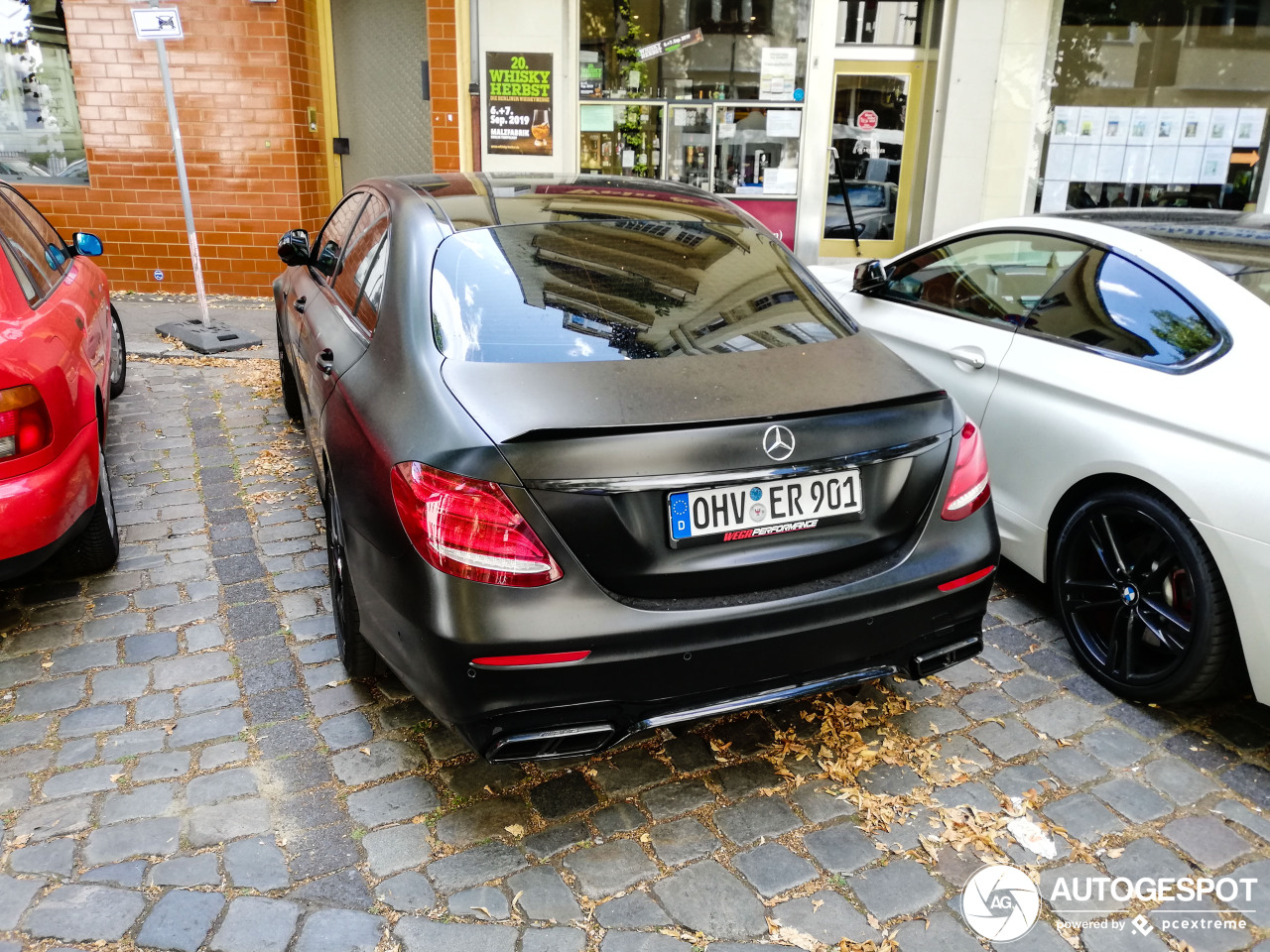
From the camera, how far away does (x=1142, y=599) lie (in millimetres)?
3342

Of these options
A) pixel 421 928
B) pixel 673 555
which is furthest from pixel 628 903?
pixel 673 555

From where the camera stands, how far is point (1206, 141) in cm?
1035

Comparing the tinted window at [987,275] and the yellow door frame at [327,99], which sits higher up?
the yellow door frame at [327,99]

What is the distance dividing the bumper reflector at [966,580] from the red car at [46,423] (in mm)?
3039

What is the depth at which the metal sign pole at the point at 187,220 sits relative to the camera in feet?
24.0

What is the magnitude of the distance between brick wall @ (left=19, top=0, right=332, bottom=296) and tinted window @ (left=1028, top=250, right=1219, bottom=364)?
813cm

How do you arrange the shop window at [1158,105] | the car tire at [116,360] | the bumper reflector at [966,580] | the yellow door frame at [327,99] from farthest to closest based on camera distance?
the yellow door frame at [327,99] < the shop window at [1158,105] < the car tire at [116,360] < the bumper reflector at [966,580]

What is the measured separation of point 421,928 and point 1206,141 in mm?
11250

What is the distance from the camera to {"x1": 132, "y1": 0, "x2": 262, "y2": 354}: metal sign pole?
7.33 m

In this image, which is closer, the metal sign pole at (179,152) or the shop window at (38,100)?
the metal sign pole at (179,152)

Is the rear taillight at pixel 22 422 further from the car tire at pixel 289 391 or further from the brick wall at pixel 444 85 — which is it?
the brick wall at pixel 444 85

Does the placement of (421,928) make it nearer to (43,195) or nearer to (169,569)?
(169,569)

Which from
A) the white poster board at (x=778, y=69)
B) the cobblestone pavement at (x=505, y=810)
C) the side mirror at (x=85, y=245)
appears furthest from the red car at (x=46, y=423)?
the white poster board at (x=778, y=69)

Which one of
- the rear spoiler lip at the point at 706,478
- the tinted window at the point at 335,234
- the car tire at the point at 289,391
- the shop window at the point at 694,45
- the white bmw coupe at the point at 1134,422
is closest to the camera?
the rear spoiler lip at the point at 706,478
